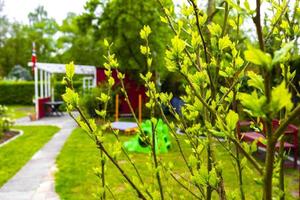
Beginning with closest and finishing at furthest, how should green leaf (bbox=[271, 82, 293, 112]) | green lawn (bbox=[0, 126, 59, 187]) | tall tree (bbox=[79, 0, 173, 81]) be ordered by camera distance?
green leaf (bbox=[271, 82, 293, 112]) → green lawn (bbox=[0, 126, 59, 187]) → tall tree (bbox=[79, 0, 173, 81])

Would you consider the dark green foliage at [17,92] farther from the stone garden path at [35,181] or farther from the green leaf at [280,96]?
the green leaf at [280,96]

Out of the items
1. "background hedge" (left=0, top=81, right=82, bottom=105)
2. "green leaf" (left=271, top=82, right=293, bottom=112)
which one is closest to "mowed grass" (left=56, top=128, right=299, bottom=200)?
"green leaf" (left=271, top=82, right=293, bottom=112)

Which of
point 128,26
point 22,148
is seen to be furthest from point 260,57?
point 128,26

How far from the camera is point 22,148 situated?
35.9 ft

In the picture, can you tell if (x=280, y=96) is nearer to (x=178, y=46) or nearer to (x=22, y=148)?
(x=178, y=46)

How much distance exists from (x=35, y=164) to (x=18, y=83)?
80.0ft

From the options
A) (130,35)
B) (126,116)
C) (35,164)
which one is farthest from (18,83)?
(35,164)

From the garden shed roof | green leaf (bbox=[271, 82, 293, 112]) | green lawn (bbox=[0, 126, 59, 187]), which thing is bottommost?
green lawn (bbox=[0, 126, 59, 187])

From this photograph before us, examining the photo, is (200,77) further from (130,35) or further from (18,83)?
(18,83)

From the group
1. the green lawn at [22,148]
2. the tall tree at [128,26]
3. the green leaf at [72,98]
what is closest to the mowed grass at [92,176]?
the green lawn at [22,148]

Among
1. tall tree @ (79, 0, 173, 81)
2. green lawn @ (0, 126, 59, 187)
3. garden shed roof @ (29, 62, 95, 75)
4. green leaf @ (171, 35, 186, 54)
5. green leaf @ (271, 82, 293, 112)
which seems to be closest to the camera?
green leaf @ (271, 82, 293, 112)

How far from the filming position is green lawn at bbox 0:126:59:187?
8.30 m

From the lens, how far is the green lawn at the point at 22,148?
8305 millimetres

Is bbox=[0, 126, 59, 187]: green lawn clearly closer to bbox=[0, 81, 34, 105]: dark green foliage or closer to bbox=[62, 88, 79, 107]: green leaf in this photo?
bbox=[62, 88, 79, 107]: green leaf
